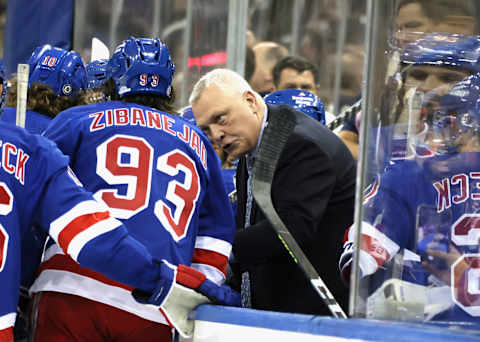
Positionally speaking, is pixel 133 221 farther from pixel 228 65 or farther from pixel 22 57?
pixel 22 57

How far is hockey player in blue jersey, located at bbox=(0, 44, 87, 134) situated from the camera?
3283 mm

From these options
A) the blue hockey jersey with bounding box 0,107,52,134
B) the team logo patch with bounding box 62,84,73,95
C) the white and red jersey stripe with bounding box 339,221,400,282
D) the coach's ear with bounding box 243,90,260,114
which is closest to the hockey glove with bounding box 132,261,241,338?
the white and red jersey stripe with bounding box 339,221,400,282

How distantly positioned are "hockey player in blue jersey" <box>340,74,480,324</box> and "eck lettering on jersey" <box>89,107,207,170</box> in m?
0.77

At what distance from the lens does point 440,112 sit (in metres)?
1.88

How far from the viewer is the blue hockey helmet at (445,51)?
183 centimetres

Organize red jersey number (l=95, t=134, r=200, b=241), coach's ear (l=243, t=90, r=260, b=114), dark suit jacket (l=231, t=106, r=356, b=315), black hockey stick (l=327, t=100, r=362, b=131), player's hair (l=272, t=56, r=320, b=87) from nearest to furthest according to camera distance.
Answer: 1. red jersey number (l=95, t=134, r=200, b=241)
2. dark suit jacket (l=231, t=106, r=356, b=315)
3. coach's ear (l=243, t=90, r=260, b=114)
4. black hockey stick (l=327, t=100, r=362, b=131)
5. player's hair (l=272, t=56, r=320, b=87)

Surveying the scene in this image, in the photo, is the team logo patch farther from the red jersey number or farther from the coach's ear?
the red jersey number

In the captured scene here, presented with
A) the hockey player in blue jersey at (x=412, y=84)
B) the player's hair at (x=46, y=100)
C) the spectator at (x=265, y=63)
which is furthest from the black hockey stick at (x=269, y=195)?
the spectator at (x=265, y=63)

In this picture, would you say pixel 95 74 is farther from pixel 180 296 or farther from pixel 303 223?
pixel 180 296

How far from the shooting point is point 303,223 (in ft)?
8.58

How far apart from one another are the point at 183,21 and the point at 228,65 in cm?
92

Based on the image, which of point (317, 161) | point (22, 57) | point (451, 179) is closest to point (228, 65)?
point (22, 57)

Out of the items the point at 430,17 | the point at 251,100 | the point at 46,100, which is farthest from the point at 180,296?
the point at 46,100

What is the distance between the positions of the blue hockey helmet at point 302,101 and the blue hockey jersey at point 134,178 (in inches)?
51.5
